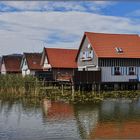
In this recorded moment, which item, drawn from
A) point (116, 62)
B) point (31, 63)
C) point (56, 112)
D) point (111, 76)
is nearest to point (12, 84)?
point (56, 112)

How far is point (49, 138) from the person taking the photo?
12.3 metres

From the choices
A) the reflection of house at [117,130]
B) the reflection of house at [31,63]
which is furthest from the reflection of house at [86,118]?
the reflection of house at [31,63]

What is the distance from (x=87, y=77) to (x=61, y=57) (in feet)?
47.4

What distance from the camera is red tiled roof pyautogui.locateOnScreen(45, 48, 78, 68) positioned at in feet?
153

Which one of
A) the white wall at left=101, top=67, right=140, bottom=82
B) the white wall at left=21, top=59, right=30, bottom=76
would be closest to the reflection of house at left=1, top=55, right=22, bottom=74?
the white wall at left=21, top=59, right=30, bottom=76

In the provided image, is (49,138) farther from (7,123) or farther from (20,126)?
(7,123)

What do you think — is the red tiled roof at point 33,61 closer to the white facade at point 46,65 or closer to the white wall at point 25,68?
the white wall at point 25,68

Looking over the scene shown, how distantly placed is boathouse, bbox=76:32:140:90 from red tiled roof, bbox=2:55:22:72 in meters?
27.6

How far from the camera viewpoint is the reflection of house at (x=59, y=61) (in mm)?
46219

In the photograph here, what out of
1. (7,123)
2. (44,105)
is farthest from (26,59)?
(7,123)

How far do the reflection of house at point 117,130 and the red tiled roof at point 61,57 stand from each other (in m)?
31.3

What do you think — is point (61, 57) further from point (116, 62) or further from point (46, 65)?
point (116, 62)

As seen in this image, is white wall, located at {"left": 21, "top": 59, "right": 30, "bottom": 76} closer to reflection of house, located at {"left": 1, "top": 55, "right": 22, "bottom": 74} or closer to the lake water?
reflection of house, located at {"left": 1, "top": 55, "right": 22, "bottom": 74}

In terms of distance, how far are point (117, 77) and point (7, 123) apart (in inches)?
851
